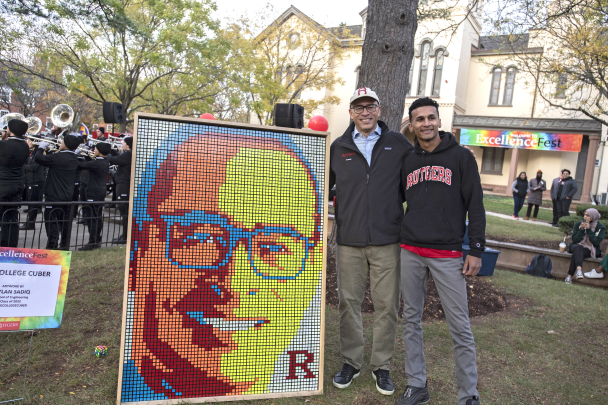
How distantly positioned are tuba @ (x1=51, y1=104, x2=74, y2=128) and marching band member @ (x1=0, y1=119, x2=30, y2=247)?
531 cm

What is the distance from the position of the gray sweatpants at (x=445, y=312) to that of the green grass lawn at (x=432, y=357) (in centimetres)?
34

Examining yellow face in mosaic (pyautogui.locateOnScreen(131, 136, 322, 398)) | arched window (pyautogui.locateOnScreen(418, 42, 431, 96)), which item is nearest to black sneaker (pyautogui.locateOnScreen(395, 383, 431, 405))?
yellow face in mosaic (pyautogui.locateOnScreen(131, 136, 322, 398))

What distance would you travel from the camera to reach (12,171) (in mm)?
7398

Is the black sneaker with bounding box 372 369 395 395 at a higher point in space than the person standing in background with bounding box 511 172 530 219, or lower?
lower

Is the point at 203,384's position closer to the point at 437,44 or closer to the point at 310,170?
the point at 310,170

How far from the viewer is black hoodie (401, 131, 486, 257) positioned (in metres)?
3.00

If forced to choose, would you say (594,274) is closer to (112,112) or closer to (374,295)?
(374,295)

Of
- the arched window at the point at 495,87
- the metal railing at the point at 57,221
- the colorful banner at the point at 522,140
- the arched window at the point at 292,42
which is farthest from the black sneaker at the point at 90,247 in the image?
the arched window at the point at 495,87

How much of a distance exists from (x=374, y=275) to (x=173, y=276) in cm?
152

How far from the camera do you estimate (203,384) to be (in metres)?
2.87

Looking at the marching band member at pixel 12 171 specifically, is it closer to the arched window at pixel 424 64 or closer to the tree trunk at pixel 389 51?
the tree trunk at pixel 389 51

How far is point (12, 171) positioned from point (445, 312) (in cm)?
761

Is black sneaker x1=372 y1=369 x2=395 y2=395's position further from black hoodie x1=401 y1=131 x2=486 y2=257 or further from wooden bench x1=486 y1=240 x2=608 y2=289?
wooden bench x1=486 y1=240 x2=608 y2=289

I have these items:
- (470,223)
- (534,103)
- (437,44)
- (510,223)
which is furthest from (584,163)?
(470,223)
